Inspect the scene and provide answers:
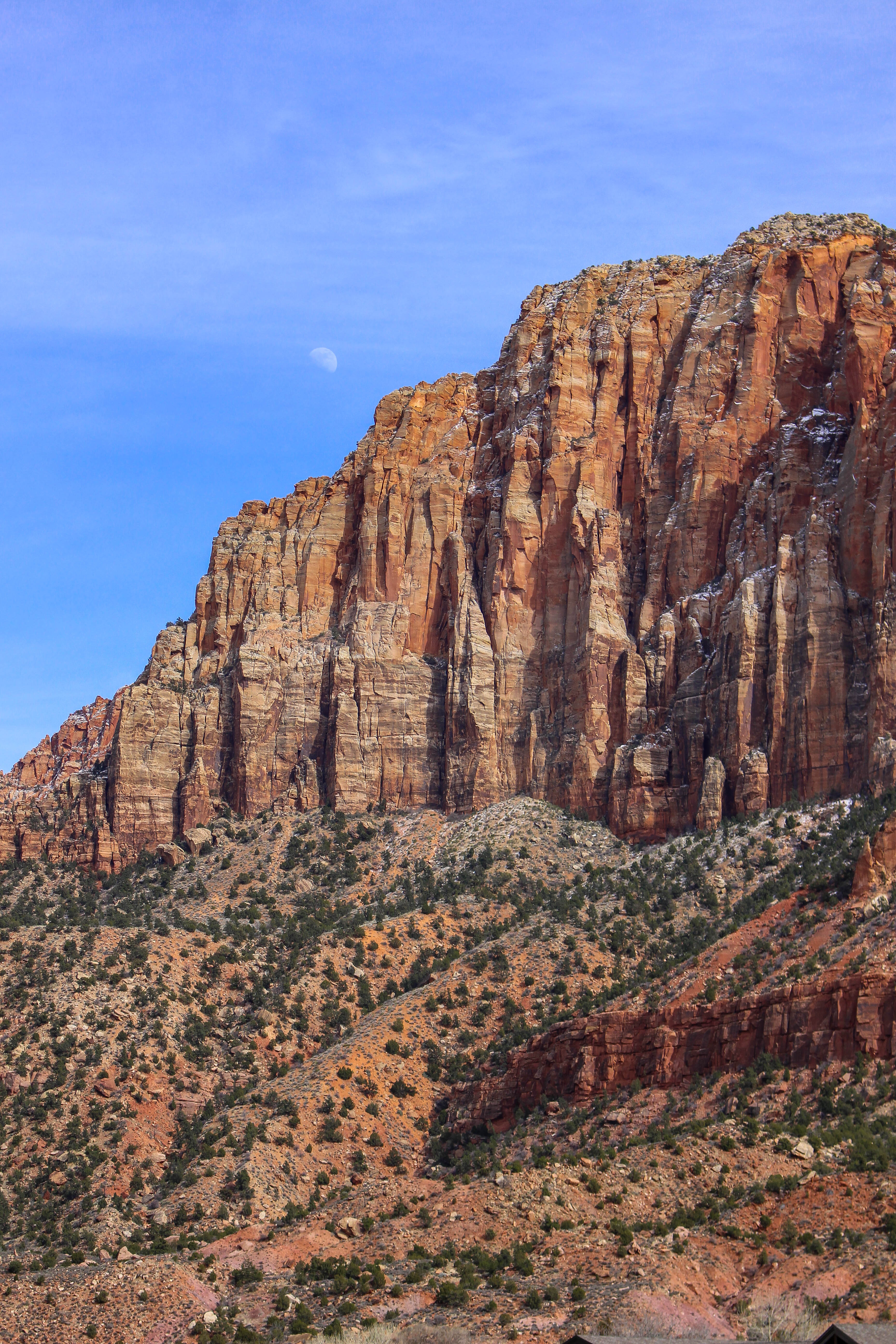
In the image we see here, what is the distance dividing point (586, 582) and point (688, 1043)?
4908 centimetres

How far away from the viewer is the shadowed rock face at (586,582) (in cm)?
11381

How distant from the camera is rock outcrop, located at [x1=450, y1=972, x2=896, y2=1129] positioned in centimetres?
7712

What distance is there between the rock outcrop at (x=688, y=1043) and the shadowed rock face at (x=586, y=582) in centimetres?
2649

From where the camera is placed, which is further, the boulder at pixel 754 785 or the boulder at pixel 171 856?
the boulder at pixel 171 856

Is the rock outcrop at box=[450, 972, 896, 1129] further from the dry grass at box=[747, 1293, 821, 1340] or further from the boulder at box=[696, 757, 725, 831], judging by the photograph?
the boulder at box=[696, 757, 725, 831]

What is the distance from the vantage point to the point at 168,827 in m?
133

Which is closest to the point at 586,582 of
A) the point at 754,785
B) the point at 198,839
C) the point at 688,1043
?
the point at 754,785

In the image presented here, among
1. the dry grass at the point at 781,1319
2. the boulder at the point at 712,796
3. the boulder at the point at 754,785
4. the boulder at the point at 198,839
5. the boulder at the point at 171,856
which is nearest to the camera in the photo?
the dry grass at the point at 781,1319

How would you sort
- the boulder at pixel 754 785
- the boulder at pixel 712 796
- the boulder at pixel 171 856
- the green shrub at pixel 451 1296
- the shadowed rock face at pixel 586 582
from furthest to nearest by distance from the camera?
1. the boulder at pixel 171 856
2. the shadowed rock face at pixel 586 582
3. the boulder at pixel 712 796
4. the boulder at pixel 754 785
5. the green shrub at pixel 451 1296

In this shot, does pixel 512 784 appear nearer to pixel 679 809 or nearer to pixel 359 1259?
pixel 679 809

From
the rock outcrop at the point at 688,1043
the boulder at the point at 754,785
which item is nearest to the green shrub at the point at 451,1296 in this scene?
the rock outcrop at the point at 688,1043

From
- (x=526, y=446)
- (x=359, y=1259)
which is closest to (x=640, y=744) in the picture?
(x=526, y=446)

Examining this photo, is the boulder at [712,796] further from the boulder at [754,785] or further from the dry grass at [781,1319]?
the dry grass at [781,1319]

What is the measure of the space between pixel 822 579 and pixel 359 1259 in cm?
5379
